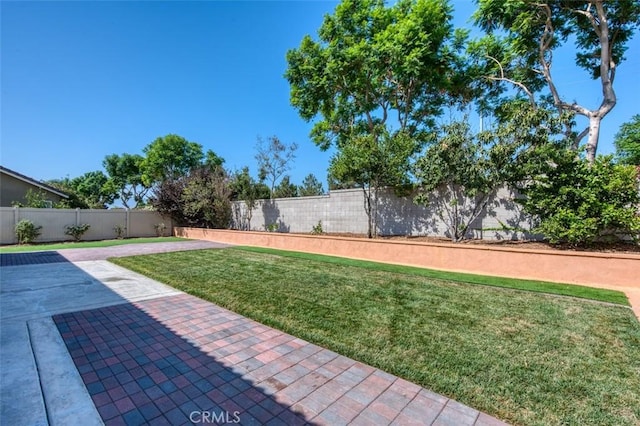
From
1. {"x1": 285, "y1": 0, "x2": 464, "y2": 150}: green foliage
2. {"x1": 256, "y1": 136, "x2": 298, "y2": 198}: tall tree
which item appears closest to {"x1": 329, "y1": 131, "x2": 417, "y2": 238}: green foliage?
{"x1": 285, "y1": 0, "x2": 464, "y2": 150}: green foliage

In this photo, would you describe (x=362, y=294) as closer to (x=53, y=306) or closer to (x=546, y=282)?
(x=546, y=282)

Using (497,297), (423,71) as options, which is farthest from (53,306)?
(423,71)

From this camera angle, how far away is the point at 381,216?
11656 mm

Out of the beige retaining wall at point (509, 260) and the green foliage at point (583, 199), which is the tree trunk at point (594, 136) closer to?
the green foliage at point (583, 199)

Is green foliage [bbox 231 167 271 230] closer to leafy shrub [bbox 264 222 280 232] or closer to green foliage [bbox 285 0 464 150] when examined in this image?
leafy shrub [bbox 264 222 280 232]

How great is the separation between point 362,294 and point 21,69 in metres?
13.7

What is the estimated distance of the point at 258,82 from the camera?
1830 cm

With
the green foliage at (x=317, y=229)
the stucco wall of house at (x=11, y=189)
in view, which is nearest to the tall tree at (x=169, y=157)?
the stucco wall of house at (x=11, y=189)

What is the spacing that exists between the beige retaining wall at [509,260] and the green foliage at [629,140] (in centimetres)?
1847

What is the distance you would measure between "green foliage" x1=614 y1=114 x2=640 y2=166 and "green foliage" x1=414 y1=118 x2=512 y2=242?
16848mm

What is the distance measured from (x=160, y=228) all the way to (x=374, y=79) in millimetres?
15502

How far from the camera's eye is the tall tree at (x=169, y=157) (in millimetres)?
27766

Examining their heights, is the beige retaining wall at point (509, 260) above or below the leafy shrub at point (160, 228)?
below

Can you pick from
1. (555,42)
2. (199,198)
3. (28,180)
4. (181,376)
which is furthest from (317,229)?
(28,180)
